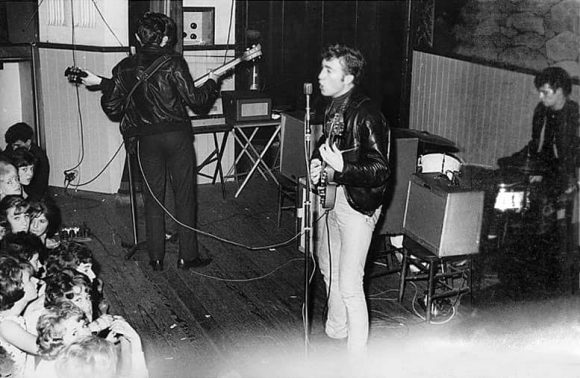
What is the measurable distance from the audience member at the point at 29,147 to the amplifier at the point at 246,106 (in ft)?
5.63

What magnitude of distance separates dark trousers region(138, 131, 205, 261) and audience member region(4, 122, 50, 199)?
115 centimetres

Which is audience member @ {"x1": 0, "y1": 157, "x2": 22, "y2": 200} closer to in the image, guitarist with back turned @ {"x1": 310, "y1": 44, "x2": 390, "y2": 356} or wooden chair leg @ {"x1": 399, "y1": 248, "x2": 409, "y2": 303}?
guitarist with back turned @ {"x1": 310, "y1": 44, "x2": 390, "y2": 356}

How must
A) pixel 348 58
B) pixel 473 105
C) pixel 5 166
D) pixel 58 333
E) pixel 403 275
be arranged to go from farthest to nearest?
pixel 473 105
pixel 5 166
pixel 403 275
pixel 348 58
pixel 58 333

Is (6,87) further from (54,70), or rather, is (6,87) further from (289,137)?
(289,137)

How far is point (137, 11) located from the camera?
32.5 feet

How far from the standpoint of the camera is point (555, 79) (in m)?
5.52

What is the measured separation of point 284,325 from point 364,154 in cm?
135

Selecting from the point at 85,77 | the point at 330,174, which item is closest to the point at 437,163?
the point at 330,174

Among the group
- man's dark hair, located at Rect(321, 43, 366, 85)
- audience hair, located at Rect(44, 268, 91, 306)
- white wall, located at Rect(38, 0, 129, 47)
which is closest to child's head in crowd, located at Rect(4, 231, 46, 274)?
audience hair, located at Rect(44, 268, 91, 306)

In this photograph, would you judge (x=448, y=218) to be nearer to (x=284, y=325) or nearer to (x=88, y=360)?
(x=284, y=325)

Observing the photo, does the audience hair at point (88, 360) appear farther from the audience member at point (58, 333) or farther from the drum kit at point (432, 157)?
the drum kit at point (432, 157)

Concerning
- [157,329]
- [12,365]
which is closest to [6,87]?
[157,329]

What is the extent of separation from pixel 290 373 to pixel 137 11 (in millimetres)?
6983

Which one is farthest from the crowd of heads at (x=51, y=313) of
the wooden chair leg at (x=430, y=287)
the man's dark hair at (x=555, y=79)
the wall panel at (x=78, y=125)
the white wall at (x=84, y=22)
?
the man's dark hair at (x=555, y=79)
